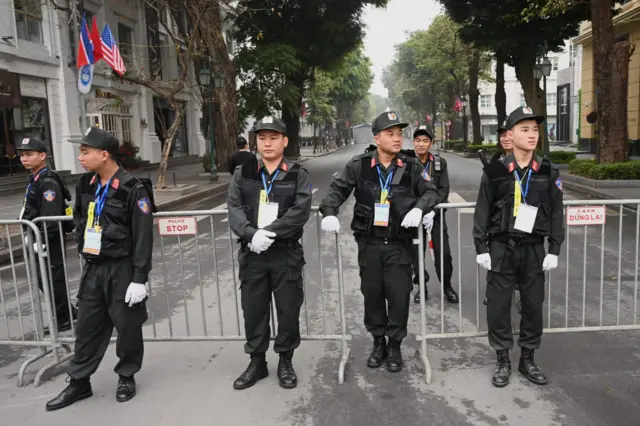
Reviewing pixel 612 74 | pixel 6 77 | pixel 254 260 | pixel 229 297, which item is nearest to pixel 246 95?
pixel 6 77

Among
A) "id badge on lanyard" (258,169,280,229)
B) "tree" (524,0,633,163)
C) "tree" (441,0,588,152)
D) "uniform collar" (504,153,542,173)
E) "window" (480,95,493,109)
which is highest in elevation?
"window" (480,95,493,109)

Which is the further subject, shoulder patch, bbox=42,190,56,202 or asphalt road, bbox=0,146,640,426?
shoulder patch, bbox=42,190,56,202

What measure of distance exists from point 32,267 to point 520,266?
3864 millimetres

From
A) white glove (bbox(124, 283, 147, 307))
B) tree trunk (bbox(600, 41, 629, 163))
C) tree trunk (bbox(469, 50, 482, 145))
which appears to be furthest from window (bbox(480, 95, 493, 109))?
white glove (bbox(124, 283, 147, 307))

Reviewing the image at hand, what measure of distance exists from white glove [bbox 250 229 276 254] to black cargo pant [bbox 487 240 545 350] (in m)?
1.66

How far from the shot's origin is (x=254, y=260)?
152 inches

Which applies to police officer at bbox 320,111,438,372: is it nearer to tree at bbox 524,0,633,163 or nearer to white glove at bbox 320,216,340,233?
white glove at bbox 320,216,340,233

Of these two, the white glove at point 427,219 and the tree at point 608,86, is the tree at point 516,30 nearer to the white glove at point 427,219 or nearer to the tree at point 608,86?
the tree at point 608,86

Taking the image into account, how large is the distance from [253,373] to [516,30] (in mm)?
20887

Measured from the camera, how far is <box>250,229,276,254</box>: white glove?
3615 mm

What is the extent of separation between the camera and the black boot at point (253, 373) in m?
3.95

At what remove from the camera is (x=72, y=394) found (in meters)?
3.80

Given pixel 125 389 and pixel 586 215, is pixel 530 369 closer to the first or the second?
pixel 586 215

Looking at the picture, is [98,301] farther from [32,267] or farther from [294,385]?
[294,385]
